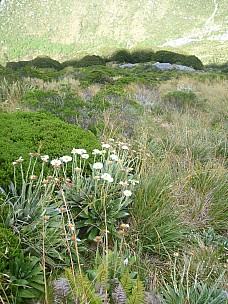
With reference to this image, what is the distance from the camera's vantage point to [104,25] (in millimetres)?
99875

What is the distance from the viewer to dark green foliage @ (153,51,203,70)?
1369 inches

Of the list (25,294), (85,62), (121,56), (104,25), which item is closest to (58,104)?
(25,294)

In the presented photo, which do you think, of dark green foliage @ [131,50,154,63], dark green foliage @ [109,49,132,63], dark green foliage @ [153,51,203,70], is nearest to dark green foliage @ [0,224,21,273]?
dark green foliage @ [153,51,203,70]

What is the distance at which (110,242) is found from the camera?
225cm

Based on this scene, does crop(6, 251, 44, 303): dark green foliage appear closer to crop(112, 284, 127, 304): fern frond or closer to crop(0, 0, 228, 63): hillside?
crop(112, 284, 127, 304): fern frond

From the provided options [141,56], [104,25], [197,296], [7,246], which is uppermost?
[104,25]

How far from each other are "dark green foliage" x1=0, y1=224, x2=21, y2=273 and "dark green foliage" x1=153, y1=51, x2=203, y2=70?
118 feet

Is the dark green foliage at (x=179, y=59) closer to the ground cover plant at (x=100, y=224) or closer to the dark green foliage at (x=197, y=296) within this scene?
the ground cover plant at (x=100, y=224)

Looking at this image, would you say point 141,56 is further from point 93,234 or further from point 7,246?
point 7,246

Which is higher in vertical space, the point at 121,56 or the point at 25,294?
the point at 121,56

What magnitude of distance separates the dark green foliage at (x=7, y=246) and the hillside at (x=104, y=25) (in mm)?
82703

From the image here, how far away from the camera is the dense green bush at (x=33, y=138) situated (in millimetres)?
2535

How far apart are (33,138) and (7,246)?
5.47ft

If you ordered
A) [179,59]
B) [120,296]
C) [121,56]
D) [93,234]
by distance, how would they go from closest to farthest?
1. [120,296]
2. [93,234]
3. [179,59]
4. [121,56]
